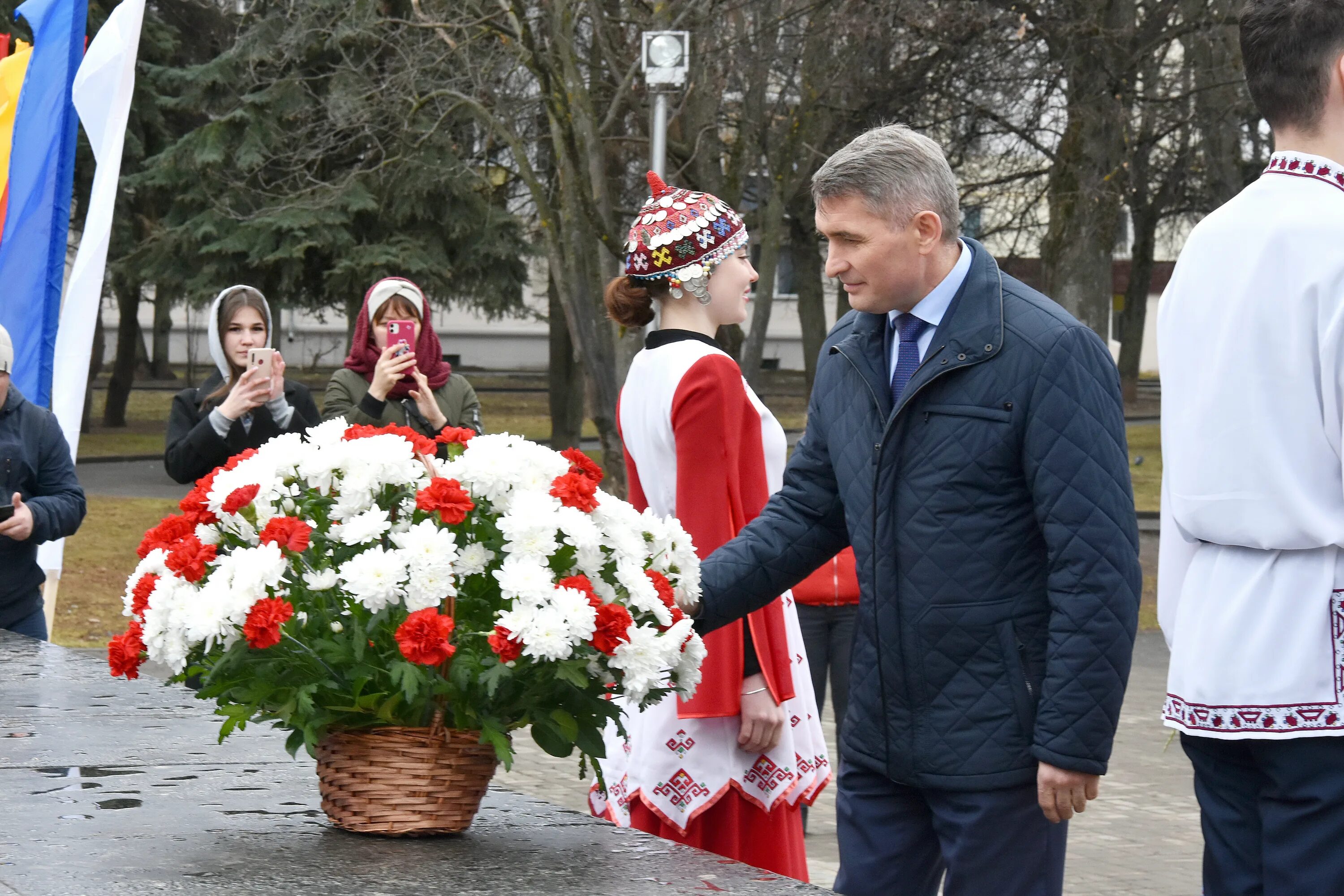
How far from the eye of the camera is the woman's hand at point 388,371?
5.98 m

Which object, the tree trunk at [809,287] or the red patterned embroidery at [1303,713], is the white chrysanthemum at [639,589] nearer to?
the red patterned embroidery at [1303,713]

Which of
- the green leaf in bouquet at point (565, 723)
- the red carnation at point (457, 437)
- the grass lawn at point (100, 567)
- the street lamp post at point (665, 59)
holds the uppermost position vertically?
the street lamp post at point (665, 59)

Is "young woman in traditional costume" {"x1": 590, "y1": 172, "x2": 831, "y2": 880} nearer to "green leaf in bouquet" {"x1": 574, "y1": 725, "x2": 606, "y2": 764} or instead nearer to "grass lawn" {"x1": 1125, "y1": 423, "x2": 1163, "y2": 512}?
"green leaf in bouquet" {"x1": 574, "y1": 725, "x2": 606, "y2": 764}

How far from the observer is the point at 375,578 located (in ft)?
7.77

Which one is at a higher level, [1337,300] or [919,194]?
[919,194]

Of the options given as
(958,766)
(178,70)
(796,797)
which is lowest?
(796,797)

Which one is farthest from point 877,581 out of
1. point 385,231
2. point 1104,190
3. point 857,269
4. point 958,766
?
point 385,231

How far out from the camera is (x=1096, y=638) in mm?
2887

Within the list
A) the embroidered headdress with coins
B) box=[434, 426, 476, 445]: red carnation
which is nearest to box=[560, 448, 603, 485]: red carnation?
box=[434, 426, 476, 445]: red carnation

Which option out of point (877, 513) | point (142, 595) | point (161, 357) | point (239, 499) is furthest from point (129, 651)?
point (161, 357)

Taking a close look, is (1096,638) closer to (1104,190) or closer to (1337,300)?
(1337,300)

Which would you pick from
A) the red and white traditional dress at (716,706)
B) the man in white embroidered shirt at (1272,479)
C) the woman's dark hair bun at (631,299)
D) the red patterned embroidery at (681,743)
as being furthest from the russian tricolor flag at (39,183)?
the man in white embroidered shirt at (1272,479)

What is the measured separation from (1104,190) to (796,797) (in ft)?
40.7

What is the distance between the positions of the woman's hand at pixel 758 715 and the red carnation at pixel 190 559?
1618 millimetres
